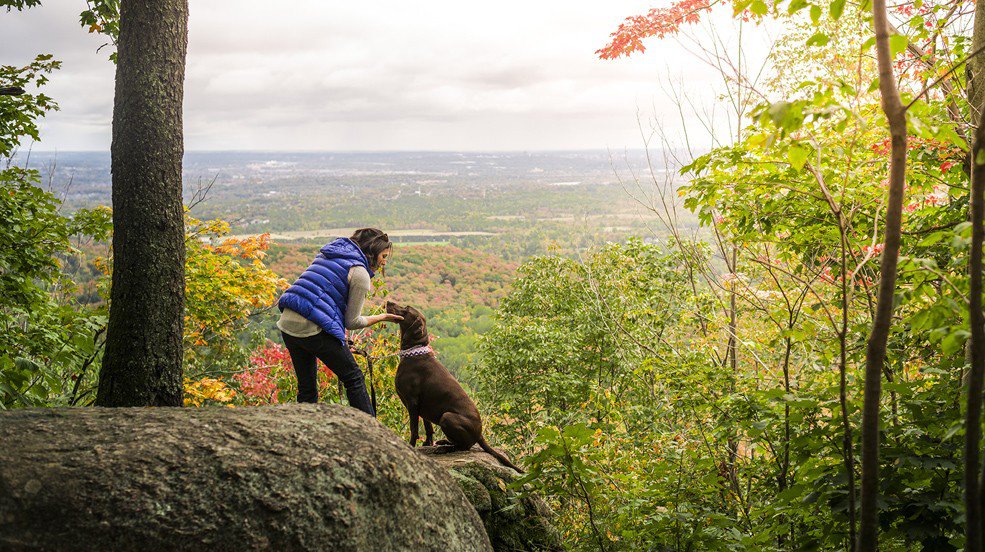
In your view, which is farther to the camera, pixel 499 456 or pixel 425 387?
pixel 499 456

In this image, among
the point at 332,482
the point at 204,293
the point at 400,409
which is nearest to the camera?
the point at 332,482

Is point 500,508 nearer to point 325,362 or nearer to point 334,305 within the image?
point 325,362

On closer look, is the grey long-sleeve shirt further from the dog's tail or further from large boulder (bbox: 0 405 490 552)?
the dog's tail

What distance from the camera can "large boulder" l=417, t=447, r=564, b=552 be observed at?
4203mm

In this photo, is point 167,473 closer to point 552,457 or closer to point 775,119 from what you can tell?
point 552,457

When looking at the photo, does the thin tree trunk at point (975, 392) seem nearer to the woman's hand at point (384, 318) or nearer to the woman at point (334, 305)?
the woman at point (334, 305)

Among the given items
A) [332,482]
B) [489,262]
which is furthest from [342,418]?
[489,262]

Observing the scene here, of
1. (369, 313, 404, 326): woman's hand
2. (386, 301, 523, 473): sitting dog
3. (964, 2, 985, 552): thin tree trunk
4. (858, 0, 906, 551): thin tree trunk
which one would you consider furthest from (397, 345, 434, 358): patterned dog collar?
(964, 2, 985, 552): thin tree trunk

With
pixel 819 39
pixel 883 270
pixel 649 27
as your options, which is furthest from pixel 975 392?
pixel 649 27

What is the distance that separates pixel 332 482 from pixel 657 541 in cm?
200

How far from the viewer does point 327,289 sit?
407 cm

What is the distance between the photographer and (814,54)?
297 inches

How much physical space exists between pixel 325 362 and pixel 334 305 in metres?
0.42

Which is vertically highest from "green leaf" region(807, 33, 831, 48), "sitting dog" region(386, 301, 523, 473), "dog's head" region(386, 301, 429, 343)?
"green leaf" region(807, 33, 831, 48)
